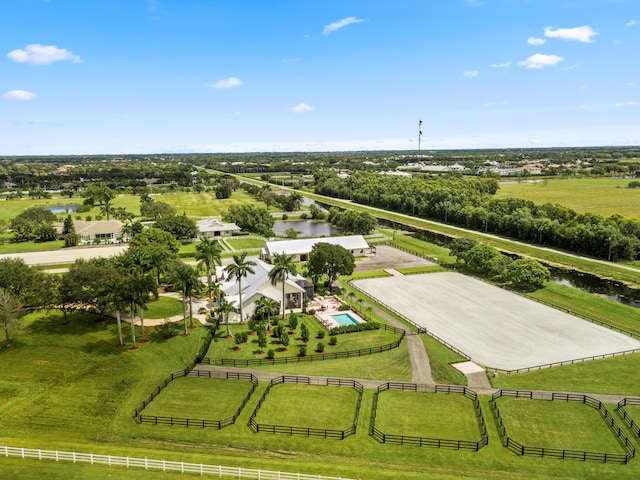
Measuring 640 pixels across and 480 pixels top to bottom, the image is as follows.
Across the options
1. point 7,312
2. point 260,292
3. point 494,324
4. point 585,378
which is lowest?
point 585,378

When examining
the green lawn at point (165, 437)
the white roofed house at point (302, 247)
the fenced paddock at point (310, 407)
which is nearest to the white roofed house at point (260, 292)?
the green lawn at point (165, 437)

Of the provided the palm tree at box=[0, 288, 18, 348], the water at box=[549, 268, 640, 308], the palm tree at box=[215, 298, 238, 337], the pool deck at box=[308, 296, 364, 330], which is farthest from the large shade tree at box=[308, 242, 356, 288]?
the water at box=[549, 268, 640, 308]

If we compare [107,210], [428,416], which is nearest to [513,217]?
[428,416]

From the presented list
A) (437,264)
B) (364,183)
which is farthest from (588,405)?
(364,183)

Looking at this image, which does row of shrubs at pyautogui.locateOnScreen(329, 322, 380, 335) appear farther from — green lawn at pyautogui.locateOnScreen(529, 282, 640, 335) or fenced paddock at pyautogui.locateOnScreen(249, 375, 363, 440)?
green lawn at pyautogui.locateOnScreen(529, 282, 640, 335)

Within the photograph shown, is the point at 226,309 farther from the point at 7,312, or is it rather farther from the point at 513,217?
the point at 513,217

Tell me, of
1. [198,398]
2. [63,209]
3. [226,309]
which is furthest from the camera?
[63,209]
